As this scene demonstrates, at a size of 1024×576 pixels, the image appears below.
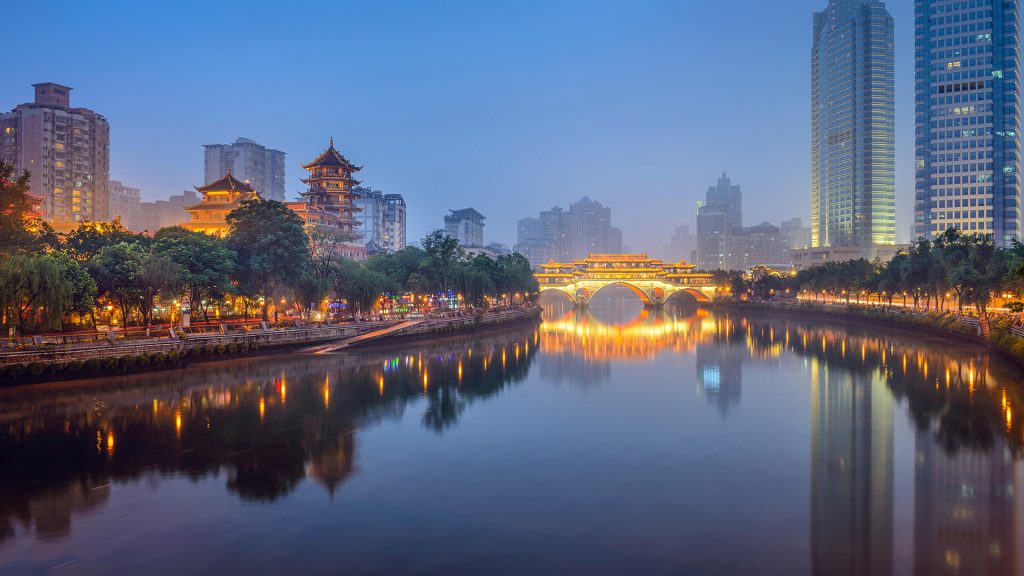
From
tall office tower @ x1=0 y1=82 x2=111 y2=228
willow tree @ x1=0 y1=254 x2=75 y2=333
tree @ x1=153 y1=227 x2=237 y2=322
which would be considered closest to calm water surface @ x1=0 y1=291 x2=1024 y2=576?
willow tree @ x1=0 y1=254 x2=75 y2=333

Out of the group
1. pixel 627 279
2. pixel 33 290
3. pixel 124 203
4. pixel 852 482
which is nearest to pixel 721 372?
pixel 852 482

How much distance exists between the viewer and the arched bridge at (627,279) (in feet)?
337

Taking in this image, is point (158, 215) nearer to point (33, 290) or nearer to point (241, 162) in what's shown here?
point (241, 162)

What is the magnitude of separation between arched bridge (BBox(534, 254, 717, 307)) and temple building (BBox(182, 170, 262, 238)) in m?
54.1

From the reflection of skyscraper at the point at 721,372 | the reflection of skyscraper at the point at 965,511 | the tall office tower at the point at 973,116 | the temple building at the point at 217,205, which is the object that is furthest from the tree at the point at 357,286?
the tall office tower at the point at 973,116

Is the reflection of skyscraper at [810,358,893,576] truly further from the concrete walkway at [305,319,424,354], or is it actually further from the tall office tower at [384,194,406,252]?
the tall office tower at [384,194,406,252]

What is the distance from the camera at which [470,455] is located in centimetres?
1862

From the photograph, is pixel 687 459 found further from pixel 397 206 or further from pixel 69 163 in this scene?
pixel 397 206

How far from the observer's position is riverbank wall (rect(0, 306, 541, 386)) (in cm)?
2500

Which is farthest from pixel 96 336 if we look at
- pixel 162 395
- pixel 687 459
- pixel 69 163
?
pixel 69 163

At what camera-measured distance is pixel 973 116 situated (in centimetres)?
9131

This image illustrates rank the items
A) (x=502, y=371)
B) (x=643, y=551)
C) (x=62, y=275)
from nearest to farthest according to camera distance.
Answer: (x=643, y=551) → (x=62, y=275) → (x=502, y=371)

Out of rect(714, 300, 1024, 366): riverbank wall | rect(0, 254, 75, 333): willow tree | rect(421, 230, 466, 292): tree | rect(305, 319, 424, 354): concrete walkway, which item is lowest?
rect(305, 319, 424, 354): concrete walkway

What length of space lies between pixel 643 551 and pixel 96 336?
1115 inches
